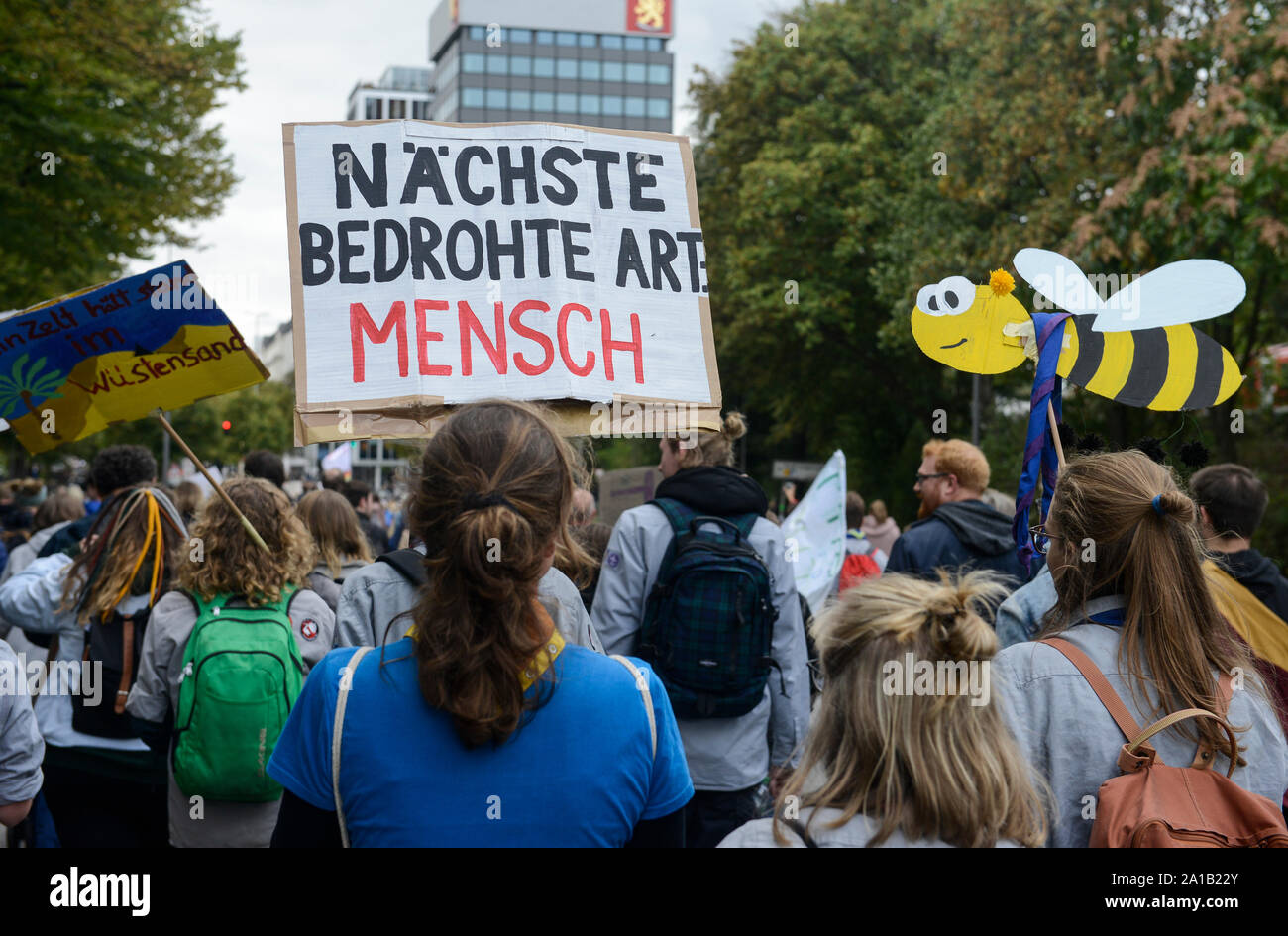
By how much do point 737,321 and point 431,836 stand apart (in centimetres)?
2692

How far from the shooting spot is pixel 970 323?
→ 365 cm

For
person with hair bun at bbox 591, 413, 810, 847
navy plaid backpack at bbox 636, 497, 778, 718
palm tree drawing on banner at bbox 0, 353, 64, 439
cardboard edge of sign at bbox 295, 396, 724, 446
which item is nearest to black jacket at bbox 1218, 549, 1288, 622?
person with hair bun at bbox 591, 413, 810, 847

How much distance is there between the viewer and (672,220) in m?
4.15

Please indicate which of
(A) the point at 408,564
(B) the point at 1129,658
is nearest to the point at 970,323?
(B) the point at 1129,658

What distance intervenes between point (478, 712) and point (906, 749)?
26.4 inches

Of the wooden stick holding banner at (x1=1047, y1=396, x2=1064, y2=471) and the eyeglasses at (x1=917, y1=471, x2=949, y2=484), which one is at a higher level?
the wooden stick holding banner at (x1=1047, y1=396, x2=1064, y2=471)

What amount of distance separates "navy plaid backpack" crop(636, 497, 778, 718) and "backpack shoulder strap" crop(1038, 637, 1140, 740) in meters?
1.52

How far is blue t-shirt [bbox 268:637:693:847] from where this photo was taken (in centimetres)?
194

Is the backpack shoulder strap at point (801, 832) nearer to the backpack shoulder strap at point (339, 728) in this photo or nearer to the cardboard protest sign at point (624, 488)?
the backpack shoulder strap at point (339, 728)

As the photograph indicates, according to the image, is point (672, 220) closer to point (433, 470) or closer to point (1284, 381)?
point (433, 470)

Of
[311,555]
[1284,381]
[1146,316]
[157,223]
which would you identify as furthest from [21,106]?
[1284,381]

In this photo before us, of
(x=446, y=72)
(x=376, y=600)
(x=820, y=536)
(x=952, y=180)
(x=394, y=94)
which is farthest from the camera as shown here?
(x=394, y=94)

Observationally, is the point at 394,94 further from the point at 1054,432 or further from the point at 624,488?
the point at 1054,432

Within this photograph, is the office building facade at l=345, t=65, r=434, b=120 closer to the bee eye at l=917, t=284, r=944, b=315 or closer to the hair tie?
the bee eye at l=917, t=284, r=944, b=315
